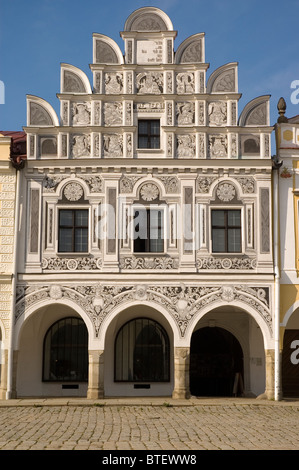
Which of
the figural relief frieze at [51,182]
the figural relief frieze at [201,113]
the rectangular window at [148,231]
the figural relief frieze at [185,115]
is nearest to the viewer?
the rectangular window at [148,231]

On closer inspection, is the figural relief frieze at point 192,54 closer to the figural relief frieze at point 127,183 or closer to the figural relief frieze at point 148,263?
the figural relief frieze at point 127,183

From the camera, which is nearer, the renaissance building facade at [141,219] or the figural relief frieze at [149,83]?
the renaissance building facade at [141,219]

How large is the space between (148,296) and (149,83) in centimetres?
726

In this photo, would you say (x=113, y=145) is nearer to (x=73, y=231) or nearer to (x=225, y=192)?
(x=73, y=231)

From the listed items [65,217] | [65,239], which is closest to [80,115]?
[65,217]

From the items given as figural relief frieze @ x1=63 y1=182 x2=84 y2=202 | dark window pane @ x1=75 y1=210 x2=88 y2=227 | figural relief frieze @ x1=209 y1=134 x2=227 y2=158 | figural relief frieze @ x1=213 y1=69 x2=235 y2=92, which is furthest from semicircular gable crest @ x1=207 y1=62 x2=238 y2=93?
dark window pane @ x1=75 y1=210 x2=88 y2=227

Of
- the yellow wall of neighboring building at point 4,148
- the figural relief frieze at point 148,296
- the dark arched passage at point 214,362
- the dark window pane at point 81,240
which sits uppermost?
the yellow wall of neighboring building at point 4,148

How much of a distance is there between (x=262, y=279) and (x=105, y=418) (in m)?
7.56

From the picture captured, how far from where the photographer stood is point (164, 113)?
75.0ft

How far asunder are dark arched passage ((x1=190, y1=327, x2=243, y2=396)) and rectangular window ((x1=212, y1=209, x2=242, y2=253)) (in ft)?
12.1

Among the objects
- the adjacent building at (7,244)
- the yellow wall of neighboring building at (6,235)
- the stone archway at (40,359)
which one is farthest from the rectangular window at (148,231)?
the yellow wall of neighboring building at (6,235)

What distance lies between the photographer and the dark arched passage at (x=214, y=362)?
79.0 feet

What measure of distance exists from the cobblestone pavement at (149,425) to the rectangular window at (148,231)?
192 inches
